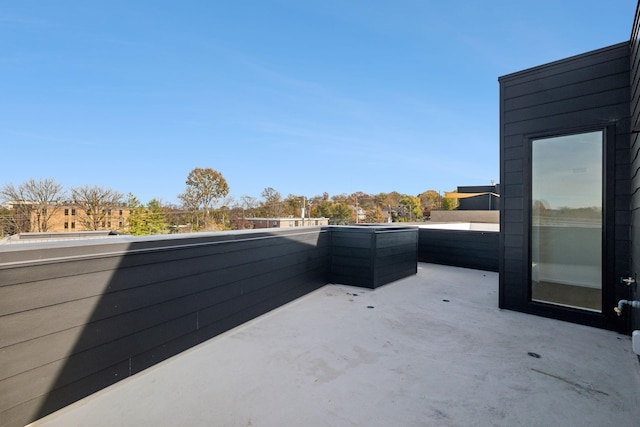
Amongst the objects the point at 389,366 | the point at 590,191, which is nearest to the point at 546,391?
the point at 389,366

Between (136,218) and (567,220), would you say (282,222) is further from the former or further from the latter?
(567,220)

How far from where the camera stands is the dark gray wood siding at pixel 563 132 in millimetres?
2652

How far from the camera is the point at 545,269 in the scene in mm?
3119

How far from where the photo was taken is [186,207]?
59.8 ft

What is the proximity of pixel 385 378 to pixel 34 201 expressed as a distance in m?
18.8

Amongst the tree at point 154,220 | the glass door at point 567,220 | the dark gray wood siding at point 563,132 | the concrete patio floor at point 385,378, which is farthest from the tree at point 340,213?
the concrete patio floor at point 385,378

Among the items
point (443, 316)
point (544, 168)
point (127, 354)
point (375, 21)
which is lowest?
point (443, 316)

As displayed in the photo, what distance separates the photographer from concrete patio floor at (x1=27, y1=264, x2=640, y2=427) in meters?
1.50

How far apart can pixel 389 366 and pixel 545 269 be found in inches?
94.4

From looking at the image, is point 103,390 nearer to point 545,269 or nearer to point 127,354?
point 127,354

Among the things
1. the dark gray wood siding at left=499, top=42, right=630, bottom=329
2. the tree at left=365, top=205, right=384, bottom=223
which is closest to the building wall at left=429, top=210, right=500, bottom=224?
the dark gray wood siding at left=499, top=42, right=630, bottom=329

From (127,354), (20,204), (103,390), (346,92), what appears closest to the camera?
(103,390)

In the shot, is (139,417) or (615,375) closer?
(139,417)

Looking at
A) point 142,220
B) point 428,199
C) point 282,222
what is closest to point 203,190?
point 282,222
